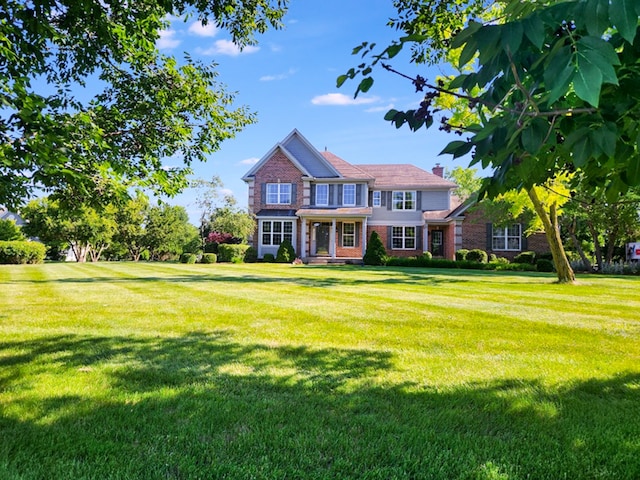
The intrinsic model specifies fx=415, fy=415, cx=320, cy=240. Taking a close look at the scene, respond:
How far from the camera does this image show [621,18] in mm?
1210

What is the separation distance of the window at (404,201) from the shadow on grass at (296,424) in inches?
984

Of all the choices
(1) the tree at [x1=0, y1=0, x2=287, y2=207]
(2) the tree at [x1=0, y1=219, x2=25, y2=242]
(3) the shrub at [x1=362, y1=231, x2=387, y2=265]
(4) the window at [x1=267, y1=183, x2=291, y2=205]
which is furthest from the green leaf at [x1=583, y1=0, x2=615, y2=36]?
(2) the tree at [x1=0, y1=219, x2=25, y2=242]

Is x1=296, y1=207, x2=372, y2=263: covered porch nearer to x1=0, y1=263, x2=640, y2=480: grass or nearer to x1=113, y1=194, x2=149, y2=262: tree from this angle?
x1=113, y1=194, x2=149, y2=262: tree

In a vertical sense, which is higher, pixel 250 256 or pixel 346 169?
pixel 346 169

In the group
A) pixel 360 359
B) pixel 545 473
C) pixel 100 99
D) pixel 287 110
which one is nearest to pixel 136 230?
pixel 287 110

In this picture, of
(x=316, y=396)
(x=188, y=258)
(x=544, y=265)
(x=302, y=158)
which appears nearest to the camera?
(x=316, y=396)

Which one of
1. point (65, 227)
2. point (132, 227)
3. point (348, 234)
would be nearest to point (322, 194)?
point (348, 234)

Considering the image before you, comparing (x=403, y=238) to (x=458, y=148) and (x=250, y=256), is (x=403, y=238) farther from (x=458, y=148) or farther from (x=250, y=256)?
(x=458, y=148)

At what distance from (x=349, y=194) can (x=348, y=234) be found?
2.72m

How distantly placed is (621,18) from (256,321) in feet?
19.7

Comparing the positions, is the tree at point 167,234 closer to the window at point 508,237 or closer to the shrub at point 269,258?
the shrub at point 269,258

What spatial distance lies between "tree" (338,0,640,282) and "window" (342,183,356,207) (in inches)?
1001

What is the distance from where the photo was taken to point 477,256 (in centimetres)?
2459

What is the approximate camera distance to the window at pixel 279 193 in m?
28.2
